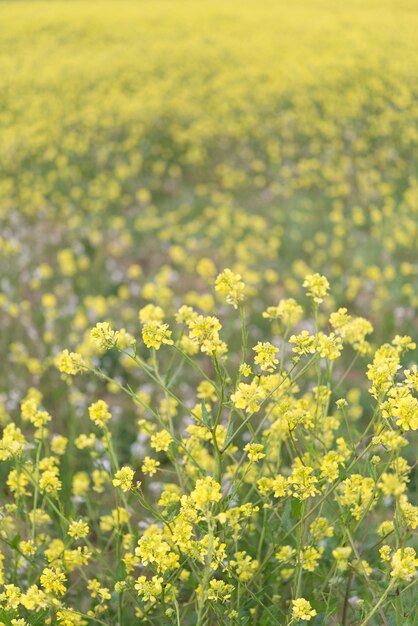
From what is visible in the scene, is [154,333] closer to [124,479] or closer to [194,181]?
[124,479]

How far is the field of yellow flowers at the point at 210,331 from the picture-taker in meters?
2.00

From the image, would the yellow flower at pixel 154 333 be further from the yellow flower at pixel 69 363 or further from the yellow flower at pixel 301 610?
the yellow flower at pixel 301 610

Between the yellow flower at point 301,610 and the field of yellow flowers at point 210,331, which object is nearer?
the yellow flower at point 301,610

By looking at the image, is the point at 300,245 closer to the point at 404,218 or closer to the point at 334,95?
the point at 404,218

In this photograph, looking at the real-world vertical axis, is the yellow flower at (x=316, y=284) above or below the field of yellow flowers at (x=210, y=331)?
above

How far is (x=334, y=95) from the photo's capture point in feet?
39.3

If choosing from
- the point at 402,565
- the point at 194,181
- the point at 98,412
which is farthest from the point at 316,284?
the point at 194,181

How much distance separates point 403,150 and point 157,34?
10943 millimetres

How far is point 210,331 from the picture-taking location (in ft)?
6.27

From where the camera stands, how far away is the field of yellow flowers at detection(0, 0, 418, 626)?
1999mm

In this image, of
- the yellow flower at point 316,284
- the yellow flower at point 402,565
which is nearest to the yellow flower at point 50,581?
the yellow flower at point 402,565

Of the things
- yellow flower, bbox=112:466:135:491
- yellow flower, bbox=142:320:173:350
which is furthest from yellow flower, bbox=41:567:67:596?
yellow flower, bbox=142:320:173:350

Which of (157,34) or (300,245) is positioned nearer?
(300,245)

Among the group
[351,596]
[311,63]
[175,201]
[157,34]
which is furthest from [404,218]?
[157,34]
